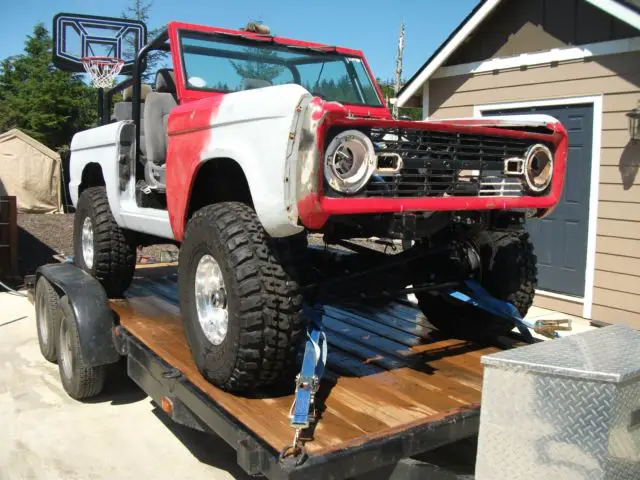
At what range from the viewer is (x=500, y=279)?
390 cm

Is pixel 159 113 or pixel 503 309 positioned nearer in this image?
pixel 503 309

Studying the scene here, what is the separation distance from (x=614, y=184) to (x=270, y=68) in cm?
399

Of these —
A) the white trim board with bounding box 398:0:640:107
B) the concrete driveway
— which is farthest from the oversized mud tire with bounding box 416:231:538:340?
the white trim board with bounding box 398:0:640:107

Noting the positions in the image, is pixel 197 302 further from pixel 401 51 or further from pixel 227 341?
pixel 401 51

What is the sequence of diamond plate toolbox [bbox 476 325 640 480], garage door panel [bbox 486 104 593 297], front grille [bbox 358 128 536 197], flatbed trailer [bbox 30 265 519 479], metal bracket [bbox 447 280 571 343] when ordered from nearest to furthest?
1. diamond plate toolbox [bbox 476 325 640 480]
2. flatbed trailer [bbox 30 265 519 479]
3. front grille [bbox 358 128 536 197]
4. metal bracket [bbox 447 280 571 343]
5. garage door panel [bbox 486 104 593 297]

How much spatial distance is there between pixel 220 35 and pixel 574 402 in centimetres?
327

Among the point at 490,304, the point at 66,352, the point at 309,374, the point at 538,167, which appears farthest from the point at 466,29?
the point at 309,374

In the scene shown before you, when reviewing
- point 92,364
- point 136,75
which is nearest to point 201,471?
point 92,364

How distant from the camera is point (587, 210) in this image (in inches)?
263

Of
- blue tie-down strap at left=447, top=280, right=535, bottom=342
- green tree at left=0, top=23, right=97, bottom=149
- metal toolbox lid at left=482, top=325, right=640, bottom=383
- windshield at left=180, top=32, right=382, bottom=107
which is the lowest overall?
blue tie-down strap at left=447, top=280, right=535, bottom=342

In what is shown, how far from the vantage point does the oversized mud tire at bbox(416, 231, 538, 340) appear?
3.84m

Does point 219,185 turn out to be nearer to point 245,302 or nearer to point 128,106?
point 245,302

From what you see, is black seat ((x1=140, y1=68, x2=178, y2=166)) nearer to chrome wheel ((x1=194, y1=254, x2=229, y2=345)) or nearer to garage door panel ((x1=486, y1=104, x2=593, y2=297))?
chrome wheel ((x1=194, y1=254, x2=229, y2=345))

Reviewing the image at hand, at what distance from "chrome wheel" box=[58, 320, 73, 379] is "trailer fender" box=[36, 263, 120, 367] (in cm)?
32
